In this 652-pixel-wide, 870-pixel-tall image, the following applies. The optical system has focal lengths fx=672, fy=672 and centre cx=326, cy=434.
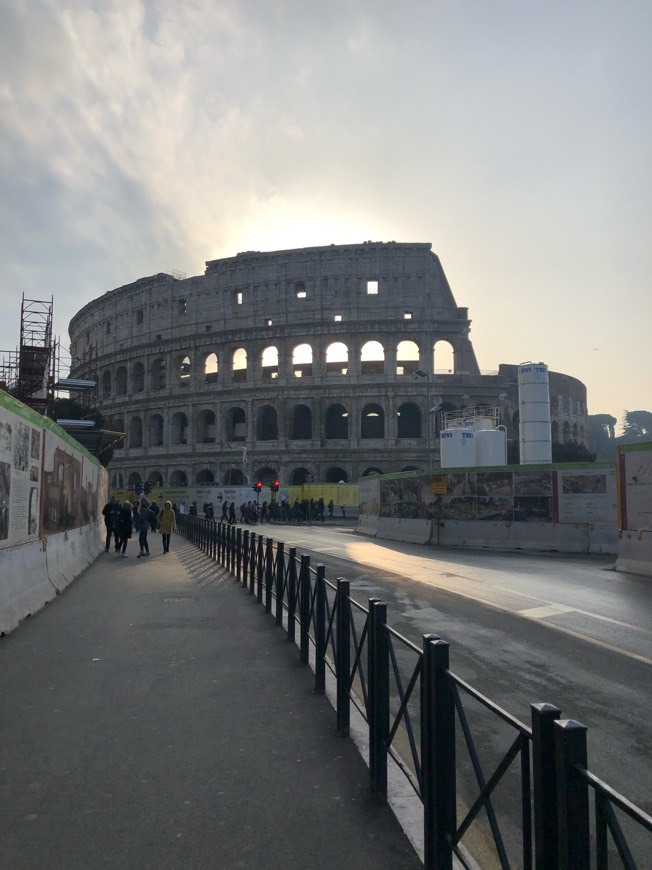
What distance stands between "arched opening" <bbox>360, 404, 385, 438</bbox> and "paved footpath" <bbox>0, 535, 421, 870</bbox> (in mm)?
53575

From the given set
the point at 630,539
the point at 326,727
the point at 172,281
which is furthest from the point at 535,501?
the point at 172,281

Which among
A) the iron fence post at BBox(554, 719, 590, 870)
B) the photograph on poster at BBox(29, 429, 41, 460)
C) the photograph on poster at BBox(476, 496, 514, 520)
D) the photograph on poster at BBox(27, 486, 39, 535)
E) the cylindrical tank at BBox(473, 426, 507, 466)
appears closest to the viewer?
the iron fence post at BBox(554, 719, 590, 870)

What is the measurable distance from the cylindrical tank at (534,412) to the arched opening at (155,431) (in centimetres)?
3507

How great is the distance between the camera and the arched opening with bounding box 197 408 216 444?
209ft

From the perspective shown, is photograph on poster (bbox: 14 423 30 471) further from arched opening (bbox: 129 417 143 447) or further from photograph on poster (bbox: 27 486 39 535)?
arched opening (bbox: 129 417 143 447)

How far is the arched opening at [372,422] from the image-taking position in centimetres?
6141

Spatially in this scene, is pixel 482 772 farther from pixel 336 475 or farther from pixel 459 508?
pixel 336 475

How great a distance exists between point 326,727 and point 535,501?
1654cm

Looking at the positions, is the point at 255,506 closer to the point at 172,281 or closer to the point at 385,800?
the point at 172,281

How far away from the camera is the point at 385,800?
373cm

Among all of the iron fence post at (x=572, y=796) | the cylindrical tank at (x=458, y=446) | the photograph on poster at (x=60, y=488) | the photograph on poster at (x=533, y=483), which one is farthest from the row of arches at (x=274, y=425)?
the iron fence post at (x=572, y=796)

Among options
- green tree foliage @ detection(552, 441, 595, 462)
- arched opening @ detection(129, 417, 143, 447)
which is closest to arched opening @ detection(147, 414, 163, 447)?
arched opening @ detection(129, 417, 143, 447)

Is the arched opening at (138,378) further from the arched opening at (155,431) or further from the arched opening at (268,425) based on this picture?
the arched opening at (268,425)

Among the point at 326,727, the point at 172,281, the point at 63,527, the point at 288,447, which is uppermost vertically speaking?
the point at 172,281
